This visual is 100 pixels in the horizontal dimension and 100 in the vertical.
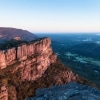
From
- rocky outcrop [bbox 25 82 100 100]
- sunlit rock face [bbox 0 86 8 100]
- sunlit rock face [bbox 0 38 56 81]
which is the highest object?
rocky outcrop [bbox 25 82 100 100]

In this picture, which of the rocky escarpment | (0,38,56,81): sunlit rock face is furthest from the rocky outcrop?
(0,38,56,81): sunlit rock face

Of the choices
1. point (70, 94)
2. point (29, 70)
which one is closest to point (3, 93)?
point (29, 70)

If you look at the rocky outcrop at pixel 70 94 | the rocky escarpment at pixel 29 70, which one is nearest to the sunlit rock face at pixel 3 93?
the rocky escarpment at pixel 29 70

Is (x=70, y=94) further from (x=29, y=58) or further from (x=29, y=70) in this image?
(x=29, y=58)

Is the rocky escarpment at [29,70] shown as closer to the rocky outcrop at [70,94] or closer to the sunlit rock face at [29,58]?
the sunlit rock face at [29,58]

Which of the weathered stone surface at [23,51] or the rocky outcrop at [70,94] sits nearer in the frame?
the rocky outcrop at [70,94]

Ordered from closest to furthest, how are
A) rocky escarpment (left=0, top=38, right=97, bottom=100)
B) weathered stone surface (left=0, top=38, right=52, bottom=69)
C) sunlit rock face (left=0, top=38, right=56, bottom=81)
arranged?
rocky escarpment (left=0, top=38, right=97, bottom=100) < weathered stone surface (left=0, top=38, right=52, bottom=69) < sunlit rock face (left=0, top=38, right=56, bottom=81)

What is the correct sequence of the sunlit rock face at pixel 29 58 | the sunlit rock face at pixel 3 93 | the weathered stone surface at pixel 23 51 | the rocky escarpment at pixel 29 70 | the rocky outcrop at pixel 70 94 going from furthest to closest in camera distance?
1. the sunlit rock face at pixel 29 58
2. the weathered stone surface at pixel 23 51
3. the rocky escarpment at pixel 29 70
4. the sunlit rock face at pixel 3 93
5. the rocky outcrop at pixel 70 94

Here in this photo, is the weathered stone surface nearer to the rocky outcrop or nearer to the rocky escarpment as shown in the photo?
the rocky escarpment
